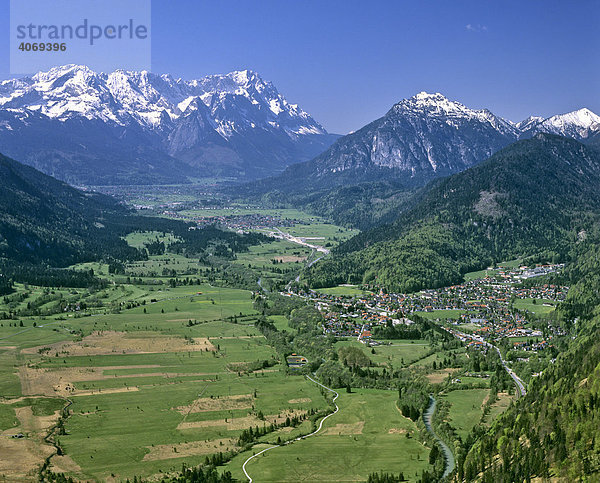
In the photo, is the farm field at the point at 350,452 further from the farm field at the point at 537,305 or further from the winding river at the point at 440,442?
the farm field at the point at 537,305

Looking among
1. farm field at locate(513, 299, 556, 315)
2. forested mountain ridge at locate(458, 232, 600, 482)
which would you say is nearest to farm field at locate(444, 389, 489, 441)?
forested mountain ridge at locate(458, 232, 600, 482)

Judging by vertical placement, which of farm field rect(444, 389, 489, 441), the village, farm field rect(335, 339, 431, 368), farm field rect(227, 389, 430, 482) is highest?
the village

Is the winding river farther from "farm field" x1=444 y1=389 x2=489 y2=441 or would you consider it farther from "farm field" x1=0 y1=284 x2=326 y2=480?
"farm field" x1=0 y1=284 x2=326 y2=480

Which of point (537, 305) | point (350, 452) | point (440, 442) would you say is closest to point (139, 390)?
point (350, 452)

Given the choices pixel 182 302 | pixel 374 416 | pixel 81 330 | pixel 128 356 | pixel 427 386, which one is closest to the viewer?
pixel 374 416

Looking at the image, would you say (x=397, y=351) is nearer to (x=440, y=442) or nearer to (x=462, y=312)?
(x=462, y=312)

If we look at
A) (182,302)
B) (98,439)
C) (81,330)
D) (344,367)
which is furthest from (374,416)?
(182,302)

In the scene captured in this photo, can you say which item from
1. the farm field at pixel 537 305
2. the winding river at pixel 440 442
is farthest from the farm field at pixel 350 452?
the farm field at pixel 537 305

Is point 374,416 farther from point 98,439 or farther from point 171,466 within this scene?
point 98,439
